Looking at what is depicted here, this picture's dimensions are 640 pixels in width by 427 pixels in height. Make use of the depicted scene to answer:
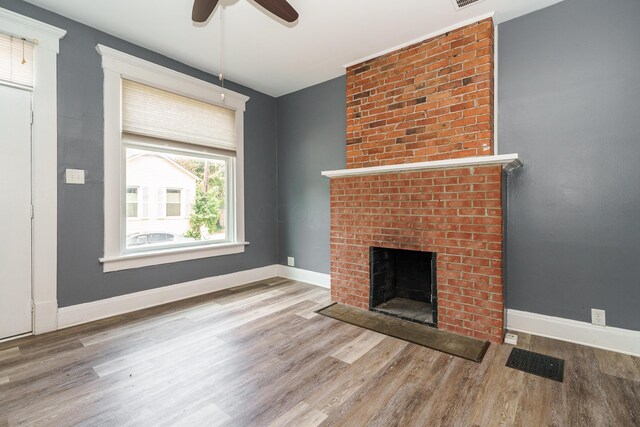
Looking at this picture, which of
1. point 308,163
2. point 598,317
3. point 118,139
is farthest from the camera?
point 308,163

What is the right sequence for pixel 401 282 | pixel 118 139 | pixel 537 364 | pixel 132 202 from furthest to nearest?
pixel 401 282
pixel 132 202
pixel 118 139
pixel 537 364

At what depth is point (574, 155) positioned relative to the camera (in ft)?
7.38

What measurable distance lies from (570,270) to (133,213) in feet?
13.2

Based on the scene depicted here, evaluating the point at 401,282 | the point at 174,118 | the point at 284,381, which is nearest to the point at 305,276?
the point at 401,282

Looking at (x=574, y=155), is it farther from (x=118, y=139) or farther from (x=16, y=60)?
(x=16, y=60)

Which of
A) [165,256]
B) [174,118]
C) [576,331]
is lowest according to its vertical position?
[576,331]

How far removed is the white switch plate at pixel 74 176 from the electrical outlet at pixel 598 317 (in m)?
4.39

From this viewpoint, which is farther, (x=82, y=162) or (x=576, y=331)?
(x=82, y=162)

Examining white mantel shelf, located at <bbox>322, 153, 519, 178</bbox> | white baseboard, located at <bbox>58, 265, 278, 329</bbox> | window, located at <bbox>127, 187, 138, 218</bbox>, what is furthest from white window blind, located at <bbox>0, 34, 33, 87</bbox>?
white mantel shelf, located at <bbox>322, 153, 519, 178</bbox>

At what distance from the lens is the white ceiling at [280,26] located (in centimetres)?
234

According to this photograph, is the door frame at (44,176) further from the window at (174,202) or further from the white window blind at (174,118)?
the window at (174,202)

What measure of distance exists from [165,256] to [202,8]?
7.84ft

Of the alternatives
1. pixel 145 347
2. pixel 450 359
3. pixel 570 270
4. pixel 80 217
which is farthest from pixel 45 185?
pixel 570 270

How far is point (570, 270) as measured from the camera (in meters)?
2.28
